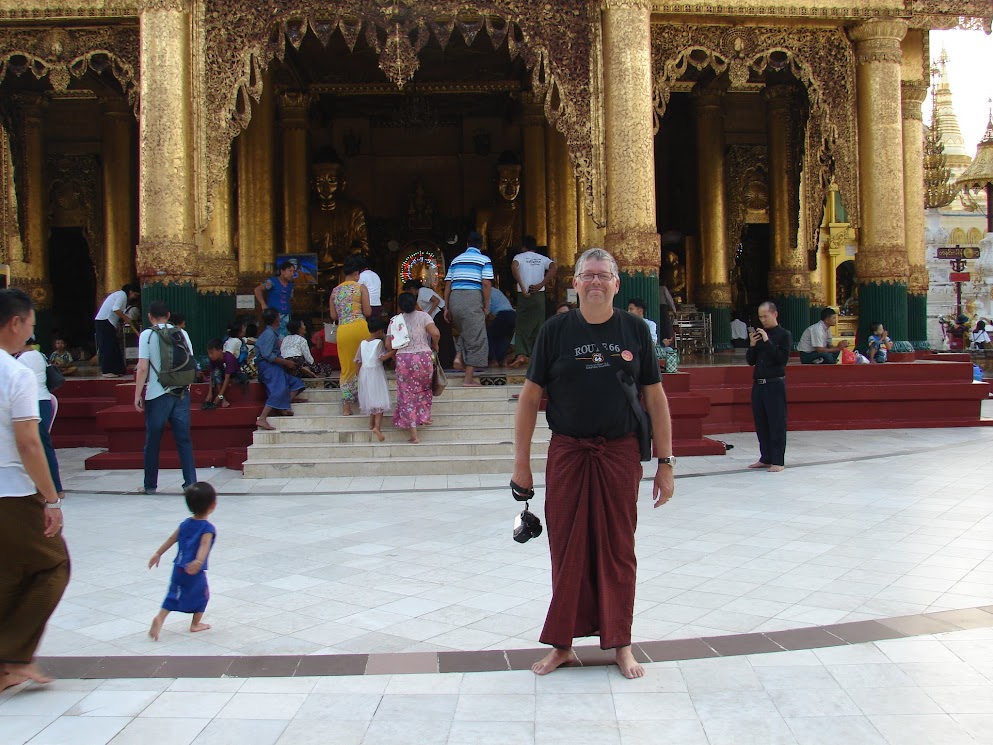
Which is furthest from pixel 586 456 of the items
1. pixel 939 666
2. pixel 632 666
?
pixel 939 666

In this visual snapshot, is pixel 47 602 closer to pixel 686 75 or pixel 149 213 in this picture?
pixel 149 213

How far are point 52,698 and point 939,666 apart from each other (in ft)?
12.1

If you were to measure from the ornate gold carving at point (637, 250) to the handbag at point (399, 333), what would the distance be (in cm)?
335

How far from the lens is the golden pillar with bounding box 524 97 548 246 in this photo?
18.0m

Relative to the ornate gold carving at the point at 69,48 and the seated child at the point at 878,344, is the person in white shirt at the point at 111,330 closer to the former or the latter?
the ornate gold carving at the point at 69,48

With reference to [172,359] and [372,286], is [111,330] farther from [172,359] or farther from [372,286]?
[172,359]

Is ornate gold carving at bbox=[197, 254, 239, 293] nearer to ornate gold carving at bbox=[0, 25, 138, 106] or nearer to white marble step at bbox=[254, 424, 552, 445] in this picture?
ornate gold carving at bbox=[0, 25, 138, 106]

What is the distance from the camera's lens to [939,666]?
3.95 metres

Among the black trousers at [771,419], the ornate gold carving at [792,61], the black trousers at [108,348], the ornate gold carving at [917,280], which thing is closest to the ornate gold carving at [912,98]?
the ornate gold carving at [792,61]

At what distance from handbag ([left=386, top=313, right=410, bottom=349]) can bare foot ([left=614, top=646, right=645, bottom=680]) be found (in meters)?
5.83

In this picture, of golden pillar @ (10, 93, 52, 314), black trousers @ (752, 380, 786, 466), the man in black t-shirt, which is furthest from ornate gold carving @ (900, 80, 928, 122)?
golden pillar @ (10, 93, 52, 314)

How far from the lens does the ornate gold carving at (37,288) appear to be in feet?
54.0

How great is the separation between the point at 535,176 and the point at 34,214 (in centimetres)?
926

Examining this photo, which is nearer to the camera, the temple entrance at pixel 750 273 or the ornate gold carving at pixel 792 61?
the ornate gold carving at pixel 792 61
